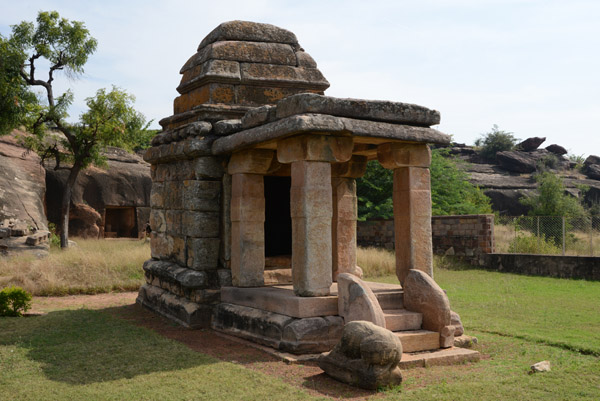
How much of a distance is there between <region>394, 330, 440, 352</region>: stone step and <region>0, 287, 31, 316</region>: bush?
5.59 metres

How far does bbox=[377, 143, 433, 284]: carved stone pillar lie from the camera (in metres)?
6.39

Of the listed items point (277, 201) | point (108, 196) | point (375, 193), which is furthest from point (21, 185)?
point (277, 201)

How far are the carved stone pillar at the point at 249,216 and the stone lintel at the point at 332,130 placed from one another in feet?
1.07

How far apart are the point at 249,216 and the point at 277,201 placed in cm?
179

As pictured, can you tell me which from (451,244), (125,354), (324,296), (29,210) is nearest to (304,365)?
(324,296)

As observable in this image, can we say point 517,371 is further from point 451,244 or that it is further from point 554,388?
point 451,244

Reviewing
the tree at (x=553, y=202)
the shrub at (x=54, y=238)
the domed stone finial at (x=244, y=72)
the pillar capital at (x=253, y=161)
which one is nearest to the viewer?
the pillar capital at (x=253, y=161)

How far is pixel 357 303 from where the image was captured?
546cm

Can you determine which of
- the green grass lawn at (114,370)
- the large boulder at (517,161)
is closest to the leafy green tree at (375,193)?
the green grass lawn at (114,370)

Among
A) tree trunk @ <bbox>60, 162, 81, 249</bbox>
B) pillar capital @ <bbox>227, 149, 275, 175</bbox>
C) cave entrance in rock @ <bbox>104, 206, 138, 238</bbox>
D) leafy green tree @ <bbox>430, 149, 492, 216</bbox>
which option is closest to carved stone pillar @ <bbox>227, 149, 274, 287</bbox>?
pillar capital @ <bbox>227, 149, 275, 175</bbox>

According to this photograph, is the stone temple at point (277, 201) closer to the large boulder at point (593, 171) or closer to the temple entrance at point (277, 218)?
the temple entrance at point (277, 218)

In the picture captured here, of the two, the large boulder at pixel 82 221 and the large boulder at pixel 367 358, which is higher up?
the large boulder at pixel 82 221

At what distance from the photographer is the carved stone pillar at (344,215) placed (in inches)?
313

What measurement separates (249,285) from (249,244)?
0.52m
